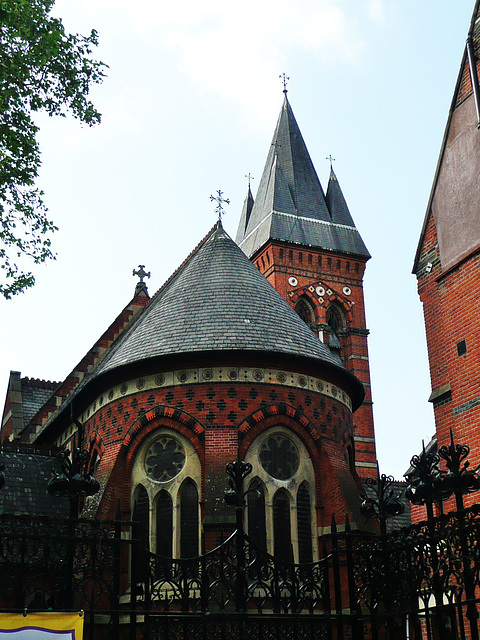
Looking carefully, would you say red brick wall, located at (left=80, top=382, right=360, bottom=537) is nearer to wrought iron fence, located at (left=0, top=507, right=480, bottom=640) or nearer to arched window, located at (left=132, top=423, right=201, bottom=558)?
arched window, located at (left=132, top=423, right=201, bottom=558)

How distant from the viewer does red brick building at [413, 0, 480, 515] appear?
1491cm

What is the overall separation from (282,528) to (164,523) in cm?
289

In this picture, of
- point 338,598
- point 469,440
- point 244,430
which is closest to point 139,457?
point 244,430

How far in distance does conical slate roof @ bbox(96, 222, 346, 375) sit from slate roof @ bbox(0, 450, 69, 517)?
163 inches

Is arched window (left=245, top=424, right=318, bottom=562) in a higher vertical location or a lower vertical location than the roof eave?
lower

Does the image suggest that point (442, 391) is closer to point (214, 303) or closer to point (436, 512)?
point (436, 512)

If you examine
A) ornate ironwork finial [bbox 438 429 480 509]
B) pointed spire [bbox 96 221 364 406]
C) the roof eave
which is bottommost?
ornate ironwork finial [bbox 438 429 480 509]

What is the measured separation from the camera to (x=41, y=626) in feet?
30.0

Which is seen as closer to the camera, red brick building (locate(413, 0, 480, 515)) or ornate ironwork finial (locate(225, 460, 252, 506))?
ornate ironwork finial (locate(225, 460, 252, 506))

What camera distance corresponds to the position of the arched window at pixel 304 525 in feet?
61.9

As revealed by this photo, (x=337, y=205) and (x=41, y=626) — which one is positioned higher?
(x=337, y=205)

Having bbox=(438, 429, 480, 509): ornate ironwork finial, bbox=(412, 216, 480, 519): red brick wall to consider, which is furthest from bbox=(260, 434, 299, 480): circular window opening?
bbox=(438, 429, 480, 509): ornate ironwork finial

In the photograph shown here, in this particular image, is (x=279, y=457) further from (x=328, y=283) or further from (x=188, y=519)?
(x=328, y=283)

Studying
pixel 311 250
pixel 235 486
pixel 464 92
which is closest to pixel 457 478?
pixel 235 486
